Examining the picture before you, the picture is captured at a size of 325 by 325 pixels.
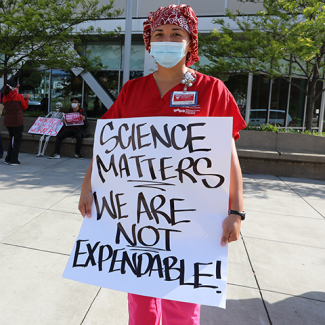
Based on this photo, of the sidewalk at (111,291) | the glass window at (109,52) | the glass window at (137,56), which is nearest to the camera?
the sidewalk at (111,291)

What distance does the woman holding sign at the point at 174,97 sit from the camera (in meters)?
1.67

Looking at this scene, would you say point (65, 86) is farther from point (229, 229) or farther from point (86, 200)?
point (229, 229)

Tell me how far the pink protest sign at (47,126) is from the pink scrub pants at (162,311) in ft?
27.6

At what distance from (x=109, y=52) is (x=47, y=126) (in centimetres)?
819

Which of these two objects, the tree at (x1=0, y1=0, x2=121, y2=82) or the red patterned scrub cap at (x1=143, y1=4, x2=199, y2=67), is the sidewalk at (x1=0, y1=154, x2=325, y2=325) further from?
the tree at (x1=0, y1=0, x2=121, y2=82)

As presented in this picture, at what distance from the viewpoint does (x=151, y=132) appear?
1.67 metres

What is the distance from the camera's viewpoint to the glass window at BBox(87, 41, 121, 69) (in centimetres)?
1644

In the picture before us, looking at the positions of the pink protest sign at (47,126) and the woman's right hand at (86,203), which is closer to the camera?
the woman's right hand at (86,203)

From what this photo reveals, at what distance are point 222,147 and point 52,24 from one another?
33.6 feet

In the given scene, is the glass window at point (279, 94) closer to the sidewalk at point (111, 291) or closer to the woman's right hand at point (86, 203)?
the sidewalk at point (111, 291)

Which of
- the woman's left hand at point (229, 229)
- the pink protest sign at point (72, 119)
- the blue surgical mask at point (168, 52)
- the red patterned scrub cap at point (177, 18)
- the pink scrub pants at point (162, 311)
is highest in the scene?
the red patterned scrub cap at point (177, 18)

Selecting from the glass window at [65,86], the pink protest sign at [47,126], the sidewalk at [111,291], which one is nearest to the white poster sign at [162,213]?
the sidewalk at [111,291]

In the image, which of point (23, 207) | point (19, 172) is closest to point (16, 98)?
point (19, 172)

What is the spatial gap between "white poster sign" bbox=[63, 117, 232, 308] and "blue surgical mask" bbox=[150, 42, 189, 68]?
0.34 meters
